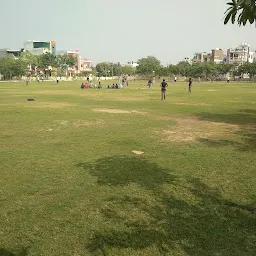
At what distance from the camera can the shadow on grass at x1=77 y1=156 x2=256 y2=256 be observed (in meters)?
4.04

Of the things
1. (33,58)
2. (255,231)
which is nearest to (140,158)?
(255,231)

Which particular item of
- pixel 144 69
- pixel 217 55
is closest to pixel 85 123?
pixel 144 69

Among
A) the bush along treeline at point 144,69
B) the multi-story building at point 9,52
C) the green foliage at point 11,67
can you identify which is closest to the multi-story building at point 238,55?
the bush along treeline at point 144,69

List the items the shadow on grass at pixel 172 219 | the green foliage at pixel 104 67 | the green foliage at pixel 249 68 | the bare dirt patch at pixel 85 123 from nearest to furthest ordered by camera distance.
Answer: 1. the shadow on grass at pixel 172 219
2. the bare dirt patch at pixel 85 123
3. the green foliage at pixel 249 68
4. the green foliage at pixel 104 67

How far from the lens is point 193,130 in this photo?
40.1ft

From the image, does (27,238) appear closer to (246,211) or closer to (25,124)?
(246,211)

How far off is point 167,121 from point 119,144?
5.43m

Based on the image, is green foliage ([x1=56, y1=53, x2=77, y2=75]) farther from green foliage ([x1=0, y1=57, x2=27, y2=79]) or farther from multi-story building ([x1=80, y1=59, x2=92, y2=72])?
multi-story building ([x1=80, y1=59, x2=92, y2=72])

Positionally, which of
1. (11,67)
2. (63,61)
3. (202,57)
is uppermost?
(202,57)

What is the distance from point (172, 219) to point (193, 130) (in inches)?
309

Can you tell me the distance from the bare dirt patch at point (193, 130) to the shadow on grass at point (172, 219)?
172 inches

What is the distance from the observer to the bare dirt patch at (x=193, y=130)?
10.8m

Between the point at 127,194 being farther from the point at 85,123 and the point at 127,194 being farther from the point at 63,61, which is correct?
the point at 63,61

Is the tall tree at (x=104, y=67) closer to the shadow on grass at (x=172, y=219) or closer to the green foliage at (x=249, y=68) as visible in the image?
the green foliage at (x=249, y=68)
